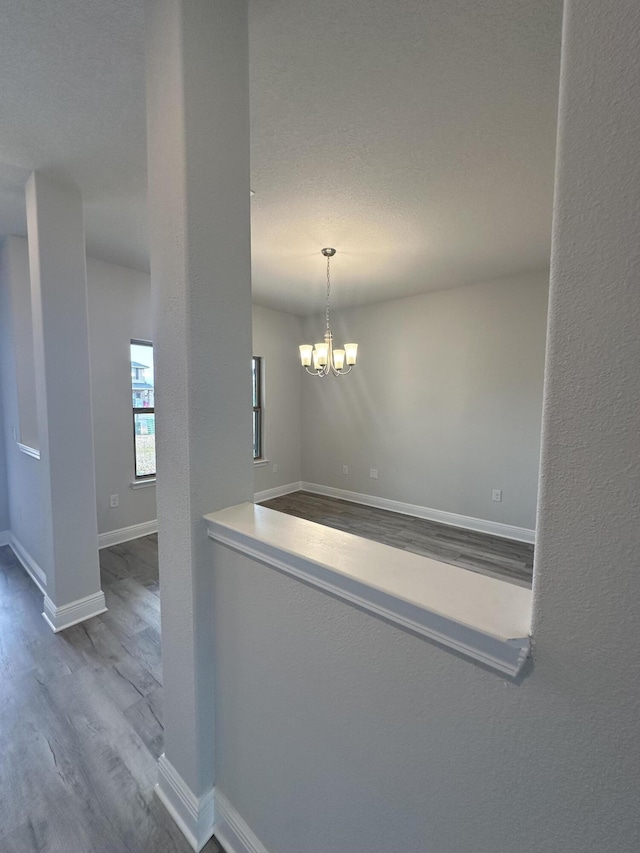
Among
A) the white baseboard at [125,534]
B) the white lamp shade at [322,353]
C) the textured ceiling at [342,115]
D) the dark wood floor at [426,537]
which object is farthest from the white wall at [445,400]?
the white baseboard at [125,534]

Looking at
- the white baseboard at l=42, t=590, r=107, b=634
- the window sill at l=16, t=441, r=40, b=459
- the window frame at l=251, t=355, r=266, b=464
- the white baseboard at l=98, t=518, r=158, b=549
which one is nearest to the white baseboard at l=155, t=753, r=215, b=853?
the white baseboard at l=42, t=590, r=107, b=634

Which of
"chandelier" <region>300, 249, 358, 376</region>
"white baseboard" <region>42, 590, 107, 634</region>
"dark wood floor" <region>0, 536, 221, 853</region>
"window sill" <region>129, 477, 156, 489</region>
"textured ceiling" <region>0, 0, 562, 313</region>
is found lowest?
"dark wood floor" <region>0, 536, 221, 853</region>

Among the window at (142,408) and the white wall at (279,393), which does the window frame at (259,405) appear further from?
the window at (142,408)

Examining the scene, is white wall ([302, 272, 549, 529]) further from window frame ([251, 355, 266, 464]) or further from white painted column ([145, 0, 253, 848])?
white painted column ([145, 0, 253, 848])

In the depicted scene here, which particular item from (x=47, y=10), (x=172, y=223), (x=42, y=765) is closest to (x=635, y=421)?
(x=172, y=223)

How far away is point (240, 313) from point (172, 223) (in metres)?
0.30

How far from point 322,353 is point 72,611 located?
2.68 metres

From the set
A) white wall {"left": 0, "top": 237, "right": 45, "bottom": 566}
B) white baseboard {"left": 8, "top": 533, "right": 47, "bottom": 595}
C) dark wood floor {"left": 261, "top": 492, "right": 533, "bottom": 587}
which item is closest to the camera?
white baseboard {"left": 8, "top": 533, "right": 47, "bottom": 595}

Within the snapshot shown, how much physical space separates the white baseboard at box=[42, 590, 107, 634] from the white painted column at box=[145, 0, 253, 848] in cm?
142

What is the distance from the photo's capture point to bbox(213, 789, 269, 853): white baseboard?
1025mm

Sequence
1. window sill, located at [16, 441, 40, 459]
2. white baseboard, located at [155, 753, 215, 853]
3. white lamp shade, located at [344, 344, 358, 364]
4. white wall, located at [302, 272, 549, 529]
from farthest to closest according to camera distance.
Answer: white wall, located at [302, 272, 549, 529]
white lamp shade, located at [344, 344, 358, 364]
window sill, located at [16, 441, 40, 459]
white baseboard, located at [155, 753, 215, 853]

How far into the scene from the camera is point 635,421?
0.43 meters

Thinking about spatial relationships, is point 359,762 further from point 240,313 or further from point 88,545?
point 88,545

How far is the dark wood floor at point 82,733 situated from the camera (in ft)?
3.70
